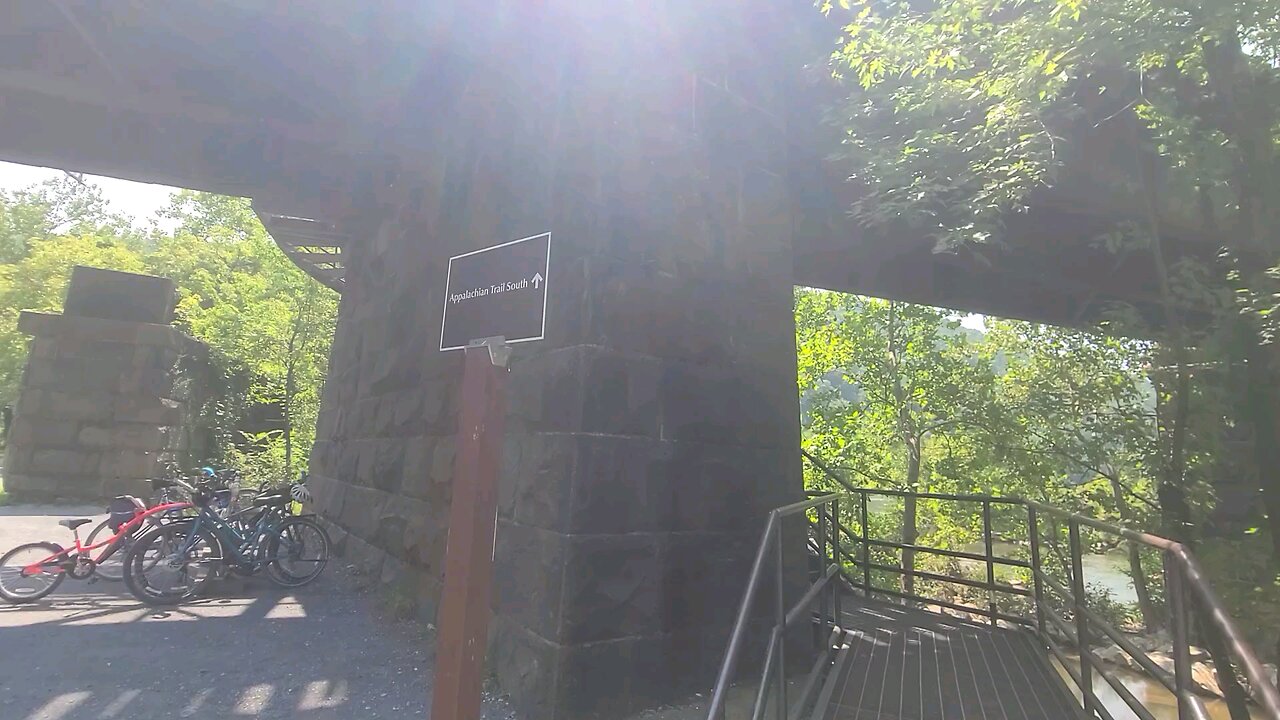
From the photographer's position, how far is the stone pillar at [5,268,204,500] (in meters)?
12.3

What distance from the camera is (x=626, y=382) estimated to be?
12.9ft

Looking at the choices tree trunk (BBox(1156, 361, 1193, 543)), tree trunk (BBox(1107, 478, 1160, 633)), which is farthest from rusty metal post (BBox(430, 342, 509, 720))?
tree trunk (BBox(1107, 478, 1160, 633))

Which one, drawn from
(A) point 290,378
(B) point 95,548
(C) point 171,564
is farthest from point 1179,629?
(A) point 290,378

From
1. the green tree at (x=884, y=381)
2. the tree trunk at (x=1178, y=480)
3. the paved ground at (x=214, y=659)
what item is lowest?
the paved ground at (x=214, y=659)

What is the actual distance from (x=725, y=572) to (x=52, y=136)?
28.3 ft

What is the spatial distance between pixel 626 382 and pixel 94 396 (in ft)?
44.4

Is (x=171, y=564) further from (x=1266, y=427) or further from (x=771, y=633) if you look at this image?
(x=1266, y=427)

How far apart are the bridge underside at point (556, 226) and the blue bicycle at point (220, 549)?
1.96ft

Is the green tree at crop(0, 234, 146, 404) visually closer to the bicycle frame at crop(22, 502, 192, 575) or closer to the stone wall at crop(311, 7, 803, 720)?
the bicycle frame at crop(22, 502, 192, 575)

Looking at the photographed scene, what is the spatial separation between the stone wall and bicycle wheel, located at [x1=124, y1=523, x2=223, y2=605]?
1.74 m

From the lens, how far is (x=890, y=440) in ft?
52.1

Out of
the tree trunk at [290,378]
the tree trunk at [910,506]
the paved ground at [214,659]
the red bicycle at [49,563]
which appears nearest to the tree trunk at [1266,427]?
the paved ground at [214,659]

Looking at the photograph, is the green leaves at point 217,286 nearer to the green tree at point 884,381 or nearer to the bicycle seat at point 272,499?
the bicycle seat at point 272,499

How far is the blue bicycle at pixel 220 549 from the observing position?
5555mm
